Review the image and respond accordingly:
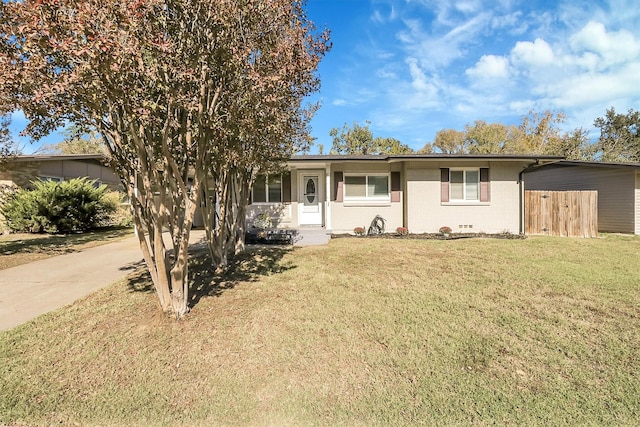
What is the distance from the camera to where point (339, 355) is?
3383 millimetres

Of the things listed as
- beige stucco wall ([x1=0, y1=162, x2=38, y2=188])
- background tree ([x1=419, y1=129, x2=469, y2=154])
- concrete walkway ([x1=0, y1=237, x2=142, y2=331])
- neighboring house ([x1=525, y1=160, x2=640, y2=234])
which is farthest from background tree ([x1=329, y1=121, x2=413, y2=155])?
concrete walkway ([x1=0, y1=237, x2=142, y2=331])

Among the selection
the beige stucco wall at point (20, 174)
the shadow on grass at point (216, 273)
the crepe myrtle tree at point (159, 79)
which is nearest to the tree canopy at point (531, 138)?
the shadow on grass at point (216, 273)

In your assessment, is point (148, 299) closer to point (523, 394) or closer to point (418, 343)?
point (418, 343)

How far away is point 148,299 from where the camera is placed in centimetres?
483

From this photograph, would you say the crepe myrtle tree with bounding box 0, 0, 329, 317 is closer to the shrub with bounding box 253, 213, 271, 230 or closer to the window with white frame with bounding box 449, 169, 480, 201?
the shrub with bounding box 253, 213, 271, 230

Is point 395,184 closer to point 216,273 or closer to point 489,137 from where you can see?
point 216,273

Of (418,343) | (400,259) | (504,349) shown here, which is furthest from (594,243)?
(418,343)

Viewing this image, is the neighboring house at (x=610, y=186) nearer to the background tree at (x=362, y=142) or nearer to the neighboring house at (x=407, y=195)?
the neighboring house at (x=407, y=195)

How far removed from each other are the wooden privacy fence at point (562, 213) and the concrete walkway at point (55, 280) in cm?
1364

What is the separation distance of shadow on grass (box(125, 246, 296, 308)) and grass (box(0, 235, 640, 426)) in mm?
99

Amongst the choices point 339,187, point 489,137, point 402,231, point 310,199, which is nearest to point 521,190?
point 402,231

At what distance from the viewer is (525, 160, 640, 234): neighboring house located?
13242mm

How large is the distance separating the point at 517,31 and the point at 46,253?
54.6 feet

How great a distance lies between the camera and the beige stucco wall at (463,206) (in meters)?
11.9
